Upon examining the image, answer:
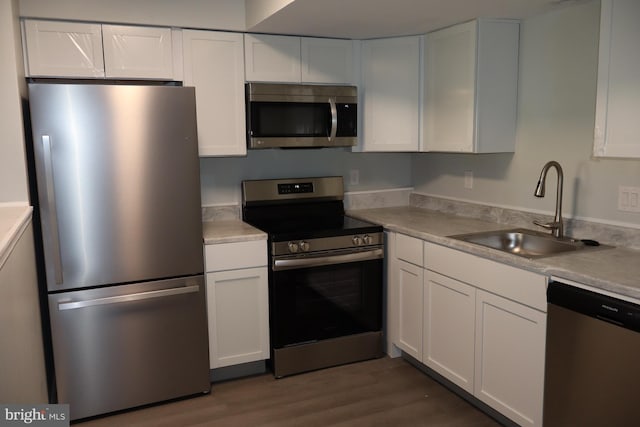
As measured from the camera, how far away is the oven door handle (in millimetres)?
3016

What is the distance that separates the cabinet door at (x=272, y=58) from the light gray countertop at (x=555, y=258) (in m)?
1.06

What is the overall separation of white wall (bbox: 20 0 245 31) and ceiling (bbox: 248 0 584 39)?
18cm

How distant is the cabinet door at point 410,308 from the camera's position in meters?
3.02

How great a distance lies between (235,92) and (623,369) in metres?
2.38

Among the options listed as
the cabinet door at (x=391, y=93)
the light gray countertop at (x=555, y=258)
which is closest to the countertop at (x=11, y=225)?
the light gray countertop at (x=555, y=258)

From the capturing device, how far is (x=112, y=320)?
2684mm

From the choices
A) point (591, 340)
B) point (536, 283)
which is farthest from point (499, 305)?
point (591, 340)

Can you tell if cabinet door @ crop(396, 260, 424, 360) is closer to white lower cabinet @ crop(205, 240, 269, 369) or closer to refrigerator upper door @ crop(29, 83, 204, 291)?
white lower cabinet @ crop(205, 240, 269, 369)

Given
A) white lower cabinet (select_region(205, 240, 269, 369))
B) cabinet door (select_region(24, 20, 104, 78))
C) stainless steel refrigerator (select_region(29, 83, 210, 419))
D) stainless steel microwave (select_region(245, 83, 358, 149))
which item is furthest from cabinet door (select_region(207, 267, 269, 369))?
cabinet door (select_region(24, 20, 104, 78))

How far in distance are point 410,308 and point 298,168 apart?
4.06 feet

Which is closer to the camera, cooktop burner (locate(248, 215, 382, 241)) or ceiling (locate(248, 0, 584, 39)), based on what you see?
ceiling (locate(248, 0, 584, 39))

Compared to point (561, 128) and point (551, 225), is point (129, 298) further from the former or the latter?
point (561, 128)

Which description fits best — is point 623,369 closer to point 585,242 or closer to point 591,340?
point 591,340

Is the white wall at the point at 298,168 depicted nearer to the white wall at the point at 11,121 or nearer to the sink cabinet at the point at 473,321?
the sink cabinet at the point at 473,321
